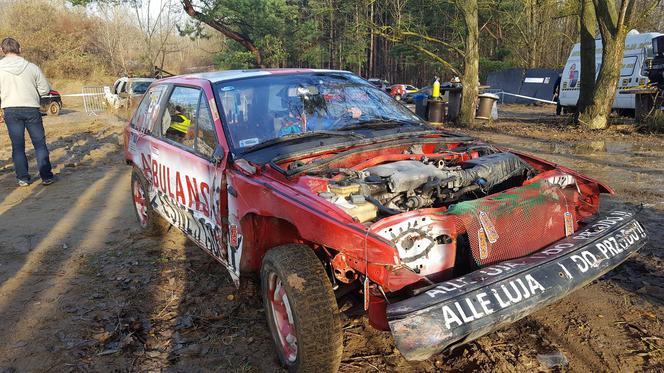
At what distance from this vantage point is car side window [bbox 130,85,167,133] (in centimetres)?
448

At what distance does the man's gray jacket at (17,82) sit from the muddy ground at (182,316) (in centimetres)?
194

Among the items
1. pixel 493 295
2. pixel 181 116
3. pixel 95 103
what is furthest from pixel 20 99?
pixel 95 103

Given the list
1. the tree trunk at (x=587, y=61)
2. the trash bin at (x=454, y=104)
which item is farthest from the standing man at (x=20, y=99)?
the tree trunk at (x=587, y=61)

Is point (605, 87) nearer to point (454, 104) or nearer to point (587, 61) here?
point (587, 61)

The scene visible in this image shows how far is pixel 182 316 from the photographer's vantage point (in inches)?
132

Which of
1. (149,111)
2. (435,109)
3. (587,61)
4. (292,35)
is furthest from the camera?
(292,35)

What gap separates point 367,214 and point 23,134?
6919 mm

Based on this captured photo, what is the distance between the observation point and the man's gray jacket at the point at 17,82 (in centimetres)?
672

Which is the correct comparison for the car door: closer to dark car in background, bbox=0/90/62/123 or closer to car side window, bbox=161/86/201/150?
car side window, bbox=161/86/201/150

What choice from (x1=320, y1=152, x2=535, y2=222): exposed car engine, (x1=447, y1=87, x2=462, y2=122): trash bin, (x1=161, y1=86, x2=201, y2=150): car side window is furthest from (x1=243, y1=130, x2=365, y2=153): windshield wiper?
(x1=447, y1=87, x2=462, y2=122): trash bin

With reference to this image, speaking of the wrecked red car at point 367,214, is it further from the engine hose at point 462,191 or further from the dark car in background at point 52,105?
the dark car in background at point 52,105

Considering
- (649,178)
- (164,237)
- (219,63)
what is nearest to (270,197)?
(164,237)

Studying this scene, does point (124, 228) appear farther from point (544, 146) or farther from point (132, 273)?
point (544, 146)

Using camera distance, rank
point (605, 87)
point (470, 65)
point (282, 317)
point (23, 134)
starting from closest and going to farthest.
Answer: point (282, 317)
point (23, 134)
point (605, 87)
point (470, 65)
